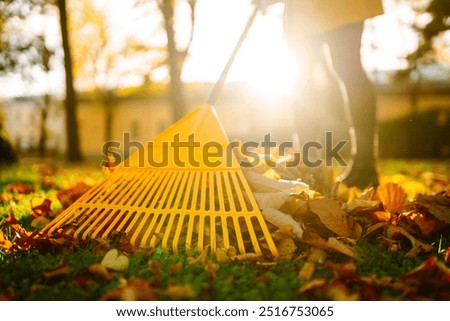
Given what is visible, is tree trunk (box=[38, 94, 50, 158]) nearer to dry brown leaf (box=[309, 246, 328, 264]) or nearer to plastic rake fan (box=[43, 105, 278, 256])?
plastic rake fan (box=[43, 105, 278, 256])

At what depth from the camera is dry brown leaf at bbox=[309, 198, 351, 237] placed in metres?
1.78

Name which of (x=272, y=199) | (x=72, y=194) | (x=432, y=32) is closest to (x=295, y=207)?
(x=272, y=199)

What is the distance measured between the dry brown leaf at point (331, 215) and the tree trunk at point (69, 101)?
9.22 m

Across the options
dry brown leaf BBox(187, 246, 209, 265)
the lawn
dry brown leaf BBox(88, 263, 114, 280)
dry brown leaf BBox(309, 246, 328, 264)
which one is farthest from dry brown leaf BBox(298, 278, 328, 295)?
dry brown leaf BBox(88, 263, 114, 280)

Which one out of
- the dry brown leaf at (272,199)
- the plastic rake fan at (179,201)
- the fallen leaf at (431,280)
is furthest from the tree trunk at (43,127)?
the fallen leaf at (431,280)

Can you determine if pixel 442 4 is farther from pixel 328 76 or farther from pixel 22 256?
pixel 22 256

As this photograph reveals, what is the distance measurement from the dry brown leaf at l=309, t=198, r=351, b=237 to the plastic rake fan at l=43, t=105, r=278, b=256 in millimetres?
230

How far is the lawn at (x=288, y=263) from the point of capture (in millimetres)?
1338

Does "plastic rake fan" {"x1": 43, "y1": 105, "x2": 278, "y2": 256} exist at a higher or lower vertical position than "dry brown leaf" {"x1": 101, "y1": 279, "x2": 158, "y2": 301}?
higher

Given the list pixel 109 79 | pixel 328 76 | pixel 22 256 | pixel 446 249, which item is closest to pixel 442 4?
pixel 328 76

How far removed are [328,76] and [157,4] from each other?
332 inches

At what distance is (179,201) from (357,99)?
1.48 m

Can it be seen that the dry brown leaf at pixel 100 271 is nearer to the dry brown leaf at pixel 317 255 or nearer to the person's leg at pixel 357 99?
the dry brown leaf at pixel 317 255

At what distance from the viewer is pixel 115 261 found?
4.91 ft
